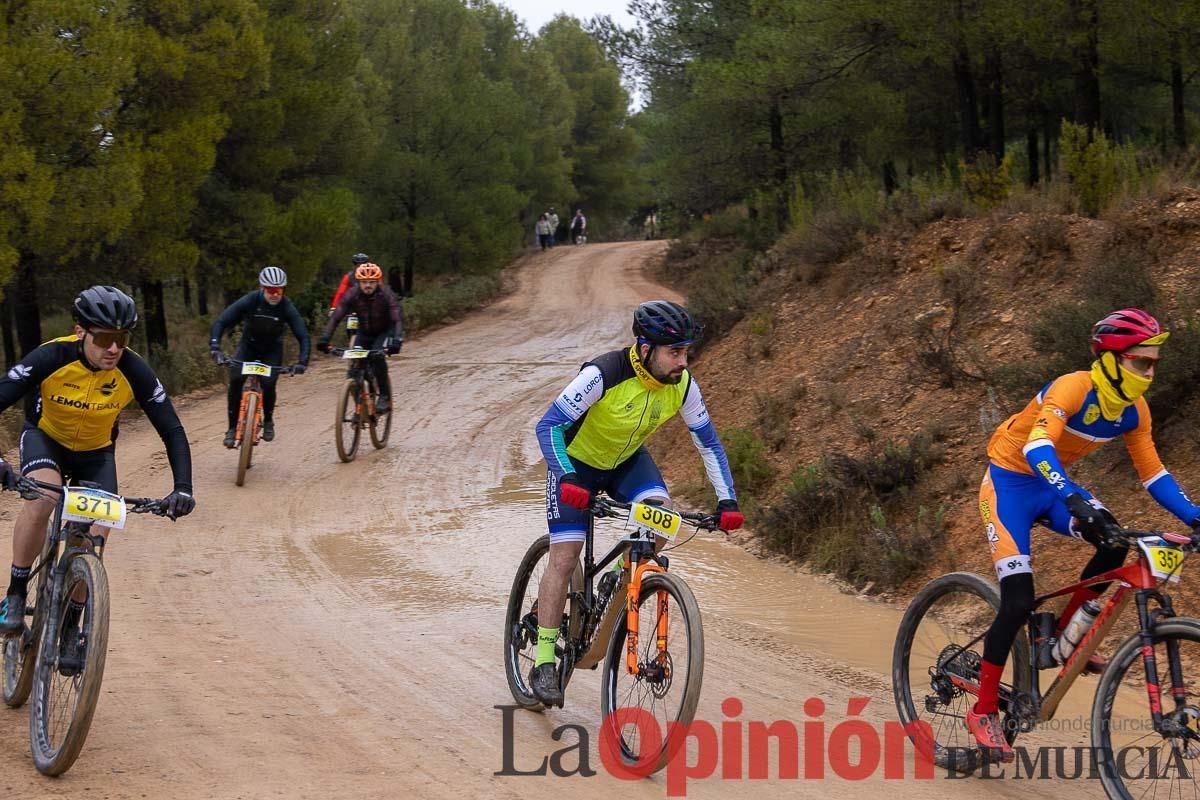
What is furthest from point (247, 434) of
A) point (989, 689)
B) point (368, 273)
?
point (989, 689)

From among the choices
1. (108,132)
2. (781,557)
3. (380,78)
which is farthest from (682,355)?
(380,78)

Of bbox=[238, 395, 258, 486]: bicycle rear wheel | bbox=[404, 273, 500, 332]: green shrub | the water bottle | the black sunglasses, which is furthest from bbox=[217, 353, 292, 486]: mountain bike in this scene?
bbox=[404, 273, 500, 332]: green shrub

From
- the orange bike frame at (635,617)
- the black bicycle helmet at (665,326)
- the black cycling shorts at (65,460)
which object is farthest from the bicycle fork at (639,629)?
the black cycling shorts at (65,460)

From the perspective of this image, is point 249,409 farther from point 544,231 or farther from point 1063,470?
point 544,231

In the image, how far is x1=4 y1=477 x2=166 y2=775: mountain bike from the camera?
5.20 m

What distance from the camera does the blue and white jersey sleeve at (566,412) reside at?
5.88 metres

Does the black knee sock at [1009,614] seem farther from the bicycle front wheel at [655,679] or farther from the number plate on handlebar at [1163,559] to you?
the bicycle front wheel at [655,679]

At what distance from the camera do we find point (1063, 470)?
5.19 meters

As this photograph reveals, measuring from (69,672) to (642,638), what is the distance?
8.67 ft

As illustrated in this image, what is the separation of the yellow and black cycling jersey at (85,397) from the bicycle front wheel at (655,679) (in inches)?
92.0

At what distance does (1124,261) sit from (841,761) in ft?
22.7

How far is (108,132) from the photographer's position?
738 inches

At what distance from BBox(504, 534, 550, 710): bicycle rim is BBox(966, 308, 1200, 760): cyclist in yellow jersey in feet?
7.45

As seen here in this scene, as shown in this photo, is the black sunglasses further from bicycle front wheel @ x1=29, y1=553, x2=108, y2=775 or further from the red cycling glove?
the red cycling glove
